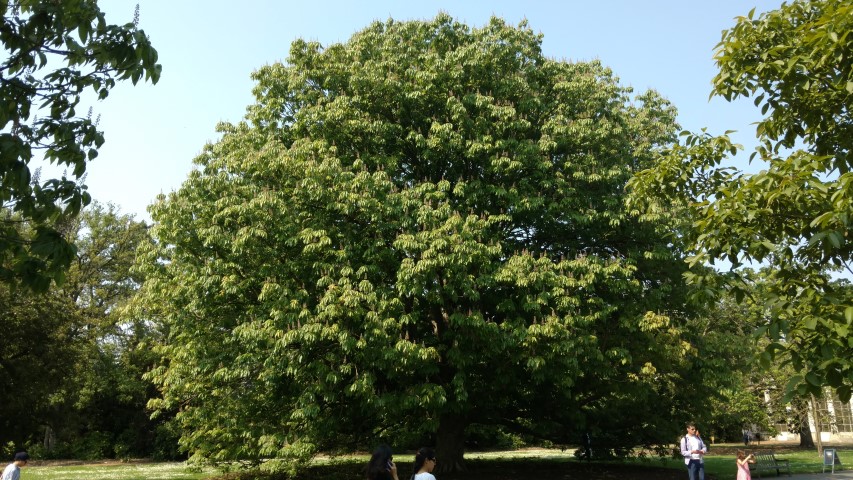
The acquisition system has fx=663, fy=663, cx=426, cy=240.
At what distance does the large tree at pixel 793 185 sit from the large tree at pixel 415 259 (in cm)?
729

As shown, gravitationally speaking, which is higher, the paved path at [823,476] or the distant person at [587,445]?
the distant person at [587,445]

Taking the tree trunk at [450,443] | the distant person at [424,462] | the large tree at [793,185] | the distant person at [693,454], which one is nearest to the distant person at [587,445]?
the tree trunk at [450,443]

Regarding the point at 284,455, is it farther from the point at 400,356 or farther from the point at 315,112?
the point at 315,112

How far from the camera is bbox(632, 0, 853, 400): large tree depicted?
6.56m

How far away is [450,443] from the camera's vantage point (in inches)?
832

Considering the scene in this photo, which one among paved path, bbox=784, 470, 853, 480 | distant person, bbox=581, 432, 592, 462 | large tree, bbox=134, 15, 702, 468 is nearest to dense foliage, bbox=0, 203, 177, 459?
large tree, bbox=134, 15, 702, 468

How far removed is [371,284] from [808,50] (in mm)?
9965

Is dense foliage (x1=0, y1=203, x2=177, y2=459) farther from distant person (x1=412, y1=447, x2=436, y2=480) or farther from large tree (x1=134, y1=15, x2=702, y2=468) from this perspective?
distant person (x1=412, y1=447, x2=436, y2=480)

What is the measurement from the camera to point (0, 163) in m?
5.39

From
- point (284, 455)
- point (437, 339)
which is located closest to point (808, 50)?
point (437, 339)

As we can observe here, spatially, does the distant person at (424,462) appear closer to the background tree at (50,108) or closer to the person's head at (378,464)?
the person's head at (378,464)

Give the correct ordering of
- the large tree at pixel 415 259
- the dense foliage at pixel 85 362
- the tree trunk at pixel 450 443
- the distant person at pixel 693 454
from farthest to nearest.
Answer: the dense foliage at pixel 85 362 → the tree trunk at pixel 450 443 → the large tree at pixel 415 259 → the distant person at pixel 693 454

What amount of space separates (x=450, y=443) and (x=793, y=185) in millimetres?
15930

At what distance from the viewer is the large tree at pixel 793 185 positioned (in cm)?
656
